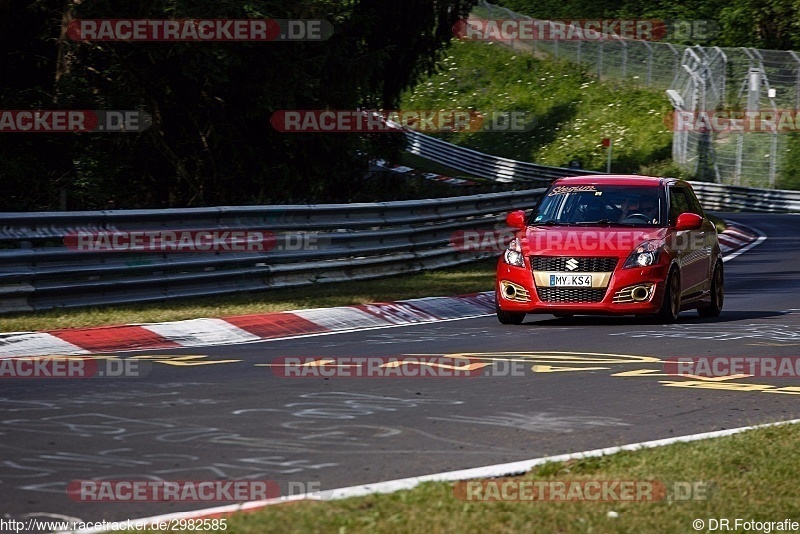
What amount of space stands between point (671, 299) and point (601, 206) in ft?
4.37

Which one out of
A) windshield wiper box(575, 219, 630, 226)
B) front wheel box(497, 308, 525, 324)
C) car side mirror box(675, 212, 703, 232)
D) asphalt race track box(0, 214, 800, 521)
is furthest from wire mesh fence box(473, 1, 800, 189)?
asphalt race track box(0, 214, 800, 521)

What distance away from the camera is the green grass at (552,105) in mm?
52875

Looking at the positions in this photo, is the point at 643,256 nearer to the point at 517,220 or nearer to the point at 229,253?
the point at 517,220

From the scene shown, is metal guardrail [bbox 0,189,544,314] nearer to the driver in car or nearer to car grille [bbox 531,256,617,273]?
car grille [bbox 531,256,617,273]

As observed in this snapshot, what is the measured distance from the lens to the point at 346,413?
785cm

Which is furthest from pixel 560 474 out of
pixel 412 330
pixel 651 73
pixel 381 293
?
pixel 651 73

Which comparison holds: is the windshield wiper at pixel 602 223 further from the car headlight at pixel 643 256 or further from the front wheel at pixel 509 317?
the front wheel at pixel 509 317

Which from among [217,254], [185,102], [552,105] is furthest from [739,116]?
[217,254]

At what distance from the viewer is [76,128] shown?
20.1 metres

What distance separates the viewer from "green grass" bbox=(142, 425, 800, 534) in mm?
5051

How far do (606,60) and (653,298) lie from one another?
4652 centimetres

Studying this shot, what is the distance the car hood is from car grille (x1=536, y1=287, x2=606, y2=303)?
14.2 inches

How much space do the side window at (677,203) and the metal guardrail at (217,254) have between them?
421cm

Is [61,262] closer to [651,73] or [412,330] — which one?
[412,330]
